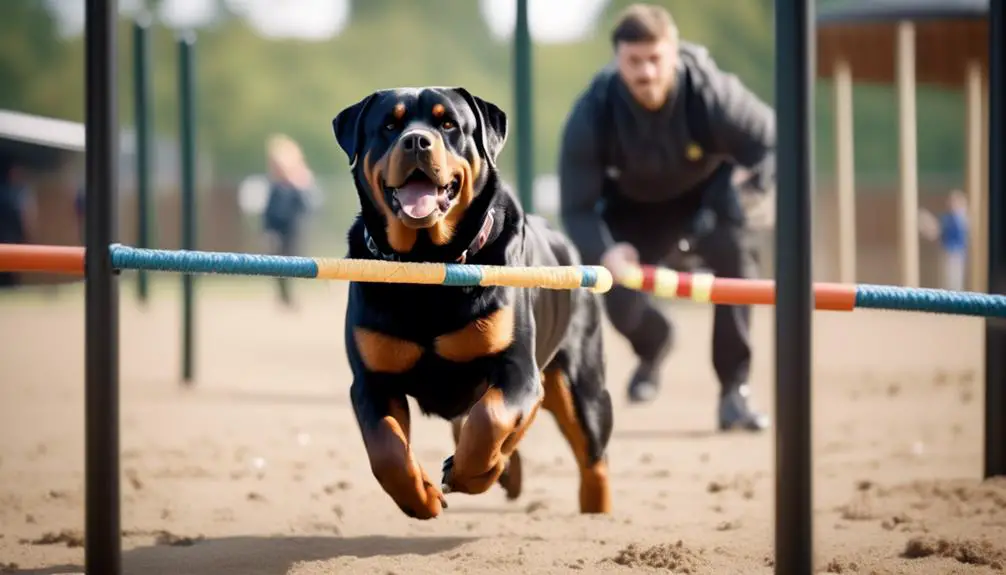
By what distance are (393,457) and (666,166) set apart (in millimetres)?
3586

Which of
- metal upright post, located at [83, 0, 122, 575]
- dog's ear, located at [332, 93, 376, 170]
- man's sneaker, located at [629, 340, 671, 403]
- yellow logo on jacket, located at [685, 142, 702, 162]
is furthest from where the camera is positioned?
man's sneaker, located at [629, 340, 671, 403]

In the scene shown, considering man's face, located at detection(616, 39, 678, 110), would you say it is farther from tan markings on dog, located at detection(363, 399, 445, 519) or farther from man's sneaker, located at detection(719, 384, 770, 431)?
tan markings on dog, located at detection(363, 399, 445, 519)

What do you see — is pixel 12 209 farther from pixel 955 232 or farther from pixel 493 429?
pixel 493 429

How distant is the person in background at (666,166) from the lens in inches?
242

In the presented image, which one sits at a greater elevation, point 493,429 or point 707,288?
point 707,288

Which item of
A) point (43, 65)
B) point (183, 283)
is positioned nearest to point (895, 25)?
point (183, 283)

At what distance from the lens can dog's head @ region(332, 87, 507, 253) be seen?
3246 mm

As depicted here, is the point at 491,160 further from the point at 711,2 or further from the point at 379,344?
the point at 711,2

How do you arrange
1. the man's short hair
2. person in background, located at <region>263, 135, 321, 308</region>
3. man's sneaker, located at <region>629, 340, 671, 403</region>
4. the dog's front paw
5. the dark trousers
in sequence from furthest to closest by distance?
person in background, located at <region>263, 135, 321, 308</region> → man's sneaker, located at <region>629, 340, 671, 403</region> → the dark trousers → the man's short hair → the dog's front paw

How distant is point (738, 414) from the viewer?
6805 millimetres

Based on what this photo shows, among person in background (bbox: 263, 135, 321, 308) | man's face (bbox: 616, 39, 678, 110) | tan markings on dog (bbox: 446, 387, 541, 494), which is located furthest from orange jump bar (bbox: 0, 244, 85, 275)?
person in background (bbox: 263, 135, 321, 308)

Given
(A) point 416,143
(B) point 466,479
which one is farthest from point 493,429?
(A) point 416,143

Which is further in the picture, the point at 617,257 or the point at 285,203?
the point at 285,203

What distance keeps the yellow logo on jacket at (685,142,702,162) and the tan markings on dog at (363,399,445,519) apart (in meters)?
3.52
